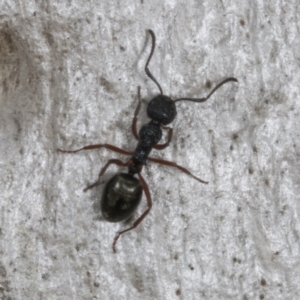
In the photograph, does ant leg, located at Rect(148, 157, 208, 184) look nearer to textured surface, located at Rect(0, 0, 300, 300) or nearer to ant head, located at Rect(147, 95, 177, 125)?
textured surface, located at Rect(0, 0, 300, 300)

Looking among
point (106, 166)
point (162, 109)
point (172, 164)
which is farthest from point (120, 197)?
point (162, 109)

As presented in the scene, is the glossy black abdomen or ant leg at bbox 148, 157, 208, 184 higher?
ant leg at bbox 148, 157, 208, 184

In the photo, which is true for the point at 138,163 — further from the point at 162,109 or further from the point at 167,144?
the point at 162,109

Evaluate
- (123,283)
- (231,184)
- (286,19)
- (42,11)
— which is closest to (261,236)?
(231,184)

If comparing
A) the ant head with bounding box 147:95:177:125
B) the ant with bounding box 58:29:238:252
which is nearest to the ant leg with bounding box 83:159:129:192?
the ant with bounding box 58:29:238:252

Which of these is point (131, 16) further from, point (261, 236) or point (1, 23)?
point (261, 236)

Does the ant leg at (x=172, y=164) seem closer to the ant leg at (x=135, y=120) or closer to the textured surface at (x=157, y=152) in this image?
the textured surface at (x=157, y=152)

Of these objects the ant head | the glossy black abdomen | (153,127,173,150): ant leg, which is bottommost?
the glossy black abdomen
